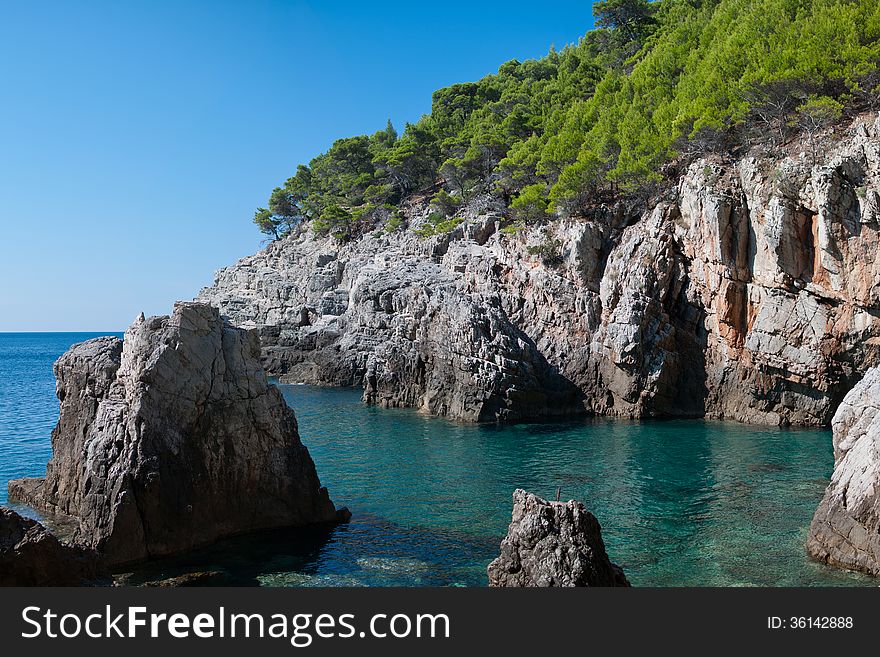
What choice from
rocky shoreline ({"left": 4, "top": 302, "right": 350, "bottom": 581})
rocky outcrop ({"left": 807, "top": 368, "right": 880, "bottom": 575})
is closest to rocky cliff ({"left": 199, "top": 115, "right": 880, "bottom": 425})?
rocky outcrop ({"left": 807, "top": 368, "right": 880, "bottom": 575})

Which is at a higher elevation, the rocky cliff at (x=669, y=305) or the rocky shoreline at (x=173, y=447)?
the rocky cliff at (x=669, y=305)

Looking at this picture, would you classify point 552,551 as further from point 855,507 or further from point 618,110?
point 618,110

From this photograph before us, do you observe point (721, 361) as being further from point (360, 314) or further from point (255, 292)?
point (255, 292)

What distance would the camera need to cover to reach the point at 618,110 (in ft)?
174

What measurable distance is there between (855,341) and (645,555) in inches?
860

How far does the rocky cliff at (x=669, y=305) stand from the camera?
33.4 m

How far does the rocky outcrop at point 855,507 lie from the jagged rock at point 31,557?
672 inches

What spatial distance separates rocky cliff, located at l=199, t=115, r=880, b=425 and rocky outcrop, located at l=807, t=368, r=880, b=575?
55.4 ft

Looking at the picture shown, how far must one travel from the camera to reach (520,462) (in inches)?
1184

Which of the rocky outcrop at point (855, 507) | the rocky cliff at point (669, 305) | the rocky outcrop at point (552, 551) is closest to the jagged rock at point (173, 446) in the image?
the rocky outcrop at point (552, 551)

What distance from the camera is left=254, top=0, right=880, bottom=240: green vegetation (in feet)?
127

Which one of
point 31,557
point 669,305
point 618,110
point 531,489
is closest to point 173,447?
point 31,557

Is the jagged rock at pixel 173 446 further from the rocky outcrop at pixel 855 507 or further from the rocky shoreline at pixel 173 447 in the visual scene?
the rocky outcrop at pixel 855 507

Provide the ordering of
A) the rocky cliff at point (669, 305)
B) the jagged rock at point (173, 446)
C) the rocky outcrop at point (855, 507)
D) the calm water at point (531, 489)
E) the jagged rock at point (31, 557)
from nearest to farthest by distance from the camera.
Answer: the jagged rock at point (31, 557)
the rocky outcrop at point (855, 507)
the calm water at point (531, 489)
the jagged rock at point (173, 446)
the rocky cliff at point (669, 305)
